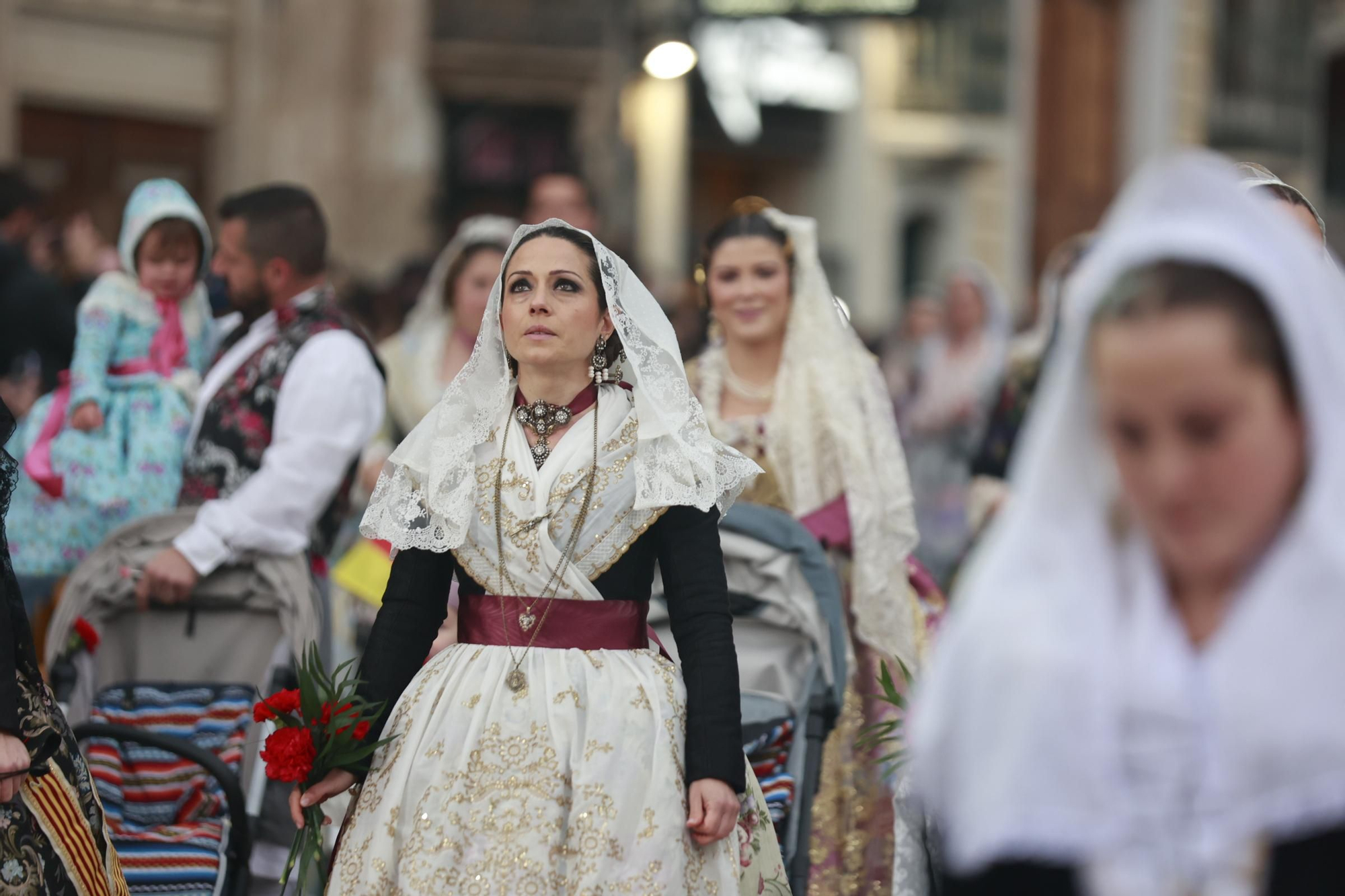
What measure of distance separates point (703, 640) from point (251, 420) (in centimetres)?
236

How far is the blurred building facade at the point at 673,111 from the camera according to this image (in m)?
15.2

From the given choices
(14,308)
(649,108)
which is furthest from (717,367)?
(649,108)

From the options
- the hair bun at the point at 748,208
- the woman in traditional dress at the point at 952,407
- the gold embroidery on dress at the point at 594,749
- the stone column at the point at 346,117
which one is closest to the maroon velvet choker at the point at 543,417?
the gold embroidery on dress at the point at 594,749

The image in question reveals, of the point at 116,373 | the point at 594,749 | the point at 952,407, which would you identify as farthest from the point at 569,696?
the point at 952,407

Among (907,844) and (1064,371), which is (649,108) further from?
(1064,371)

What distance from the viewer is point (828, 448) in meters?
5.78

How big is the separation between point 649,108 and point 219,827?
581 inches

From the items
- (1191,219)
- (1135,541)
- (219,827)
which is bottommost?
(219,827)

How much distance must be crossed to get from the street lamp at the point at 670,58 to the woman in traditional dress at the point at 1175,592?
11.2 m

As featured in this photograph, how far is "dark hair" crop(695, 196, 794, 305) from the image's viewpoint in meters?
6.02

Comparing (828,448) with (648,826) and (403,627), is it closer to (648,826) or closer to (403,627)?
(403,627)

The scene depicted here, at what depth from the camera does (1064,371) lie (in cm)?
213

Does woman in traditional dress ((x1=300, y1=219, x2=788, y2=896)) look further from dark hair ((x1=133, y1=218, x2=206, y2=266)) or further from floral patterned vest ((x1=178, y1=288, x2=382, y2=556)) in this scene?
dark hair ((x1=133, y1=218, x2=206, y2=266))

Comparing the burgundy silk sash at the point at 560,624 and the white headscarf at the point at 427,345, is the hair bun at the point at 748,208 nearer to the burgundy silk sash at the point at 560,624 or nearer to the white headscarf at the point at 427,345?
the white headscarf at the point at 427,345
